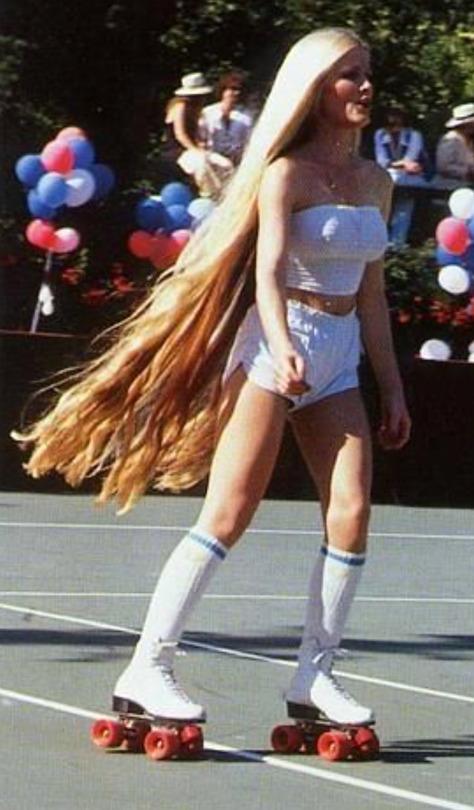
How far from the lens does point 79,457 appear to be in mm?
7406

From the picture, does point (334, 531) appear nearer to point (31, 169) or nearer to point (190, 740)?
point (190, 740)

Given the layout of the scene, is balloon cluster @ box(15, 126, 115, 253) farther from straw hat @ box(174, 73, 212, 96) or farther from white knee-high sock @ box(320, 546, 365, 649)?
white knee-high sock @ box(320, 546, 365, 649)

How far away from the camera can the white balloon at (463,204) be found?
17531mm

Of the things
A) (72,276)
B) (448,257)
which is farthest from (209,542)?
(448,257)

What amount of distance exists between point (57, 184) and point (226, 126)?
1.19m

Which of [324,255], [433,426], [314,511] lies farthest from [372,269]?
[433,426]

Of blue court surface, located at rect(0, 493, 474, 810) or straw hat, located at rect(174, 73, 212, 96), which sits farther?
straw hat, located at rect(174, 73, 212, 96)

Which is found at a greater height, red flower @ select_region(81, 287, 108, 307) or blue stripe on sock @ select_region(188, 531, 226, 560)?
red flower @ select_region(81, 287, 108, 307)

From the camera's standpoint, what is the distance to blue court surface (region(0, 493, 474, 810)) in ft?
22.2

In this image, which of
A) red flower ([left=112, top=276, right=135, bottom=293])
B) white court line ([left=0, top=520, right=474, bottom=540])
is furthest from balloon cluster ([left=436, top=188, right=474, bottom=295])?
white court line ([left=0, top=520, right=474, bottom=540])

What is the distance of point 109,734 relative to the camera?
711 centimetres

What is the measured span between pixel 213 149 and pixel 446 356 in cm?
205

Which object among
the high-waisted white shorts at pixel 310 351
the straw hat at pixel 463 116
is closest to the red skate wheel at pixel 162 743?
the high-waisted white shorts at pixel 310 351

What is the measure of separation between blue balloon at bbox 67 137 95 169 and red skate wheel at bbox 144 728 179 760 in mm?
10465
